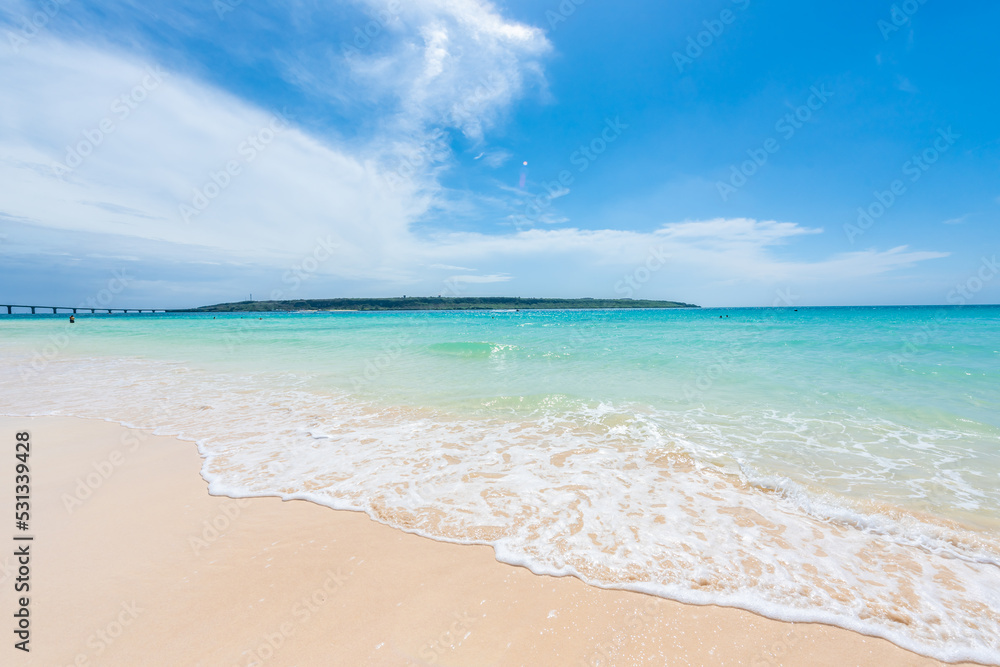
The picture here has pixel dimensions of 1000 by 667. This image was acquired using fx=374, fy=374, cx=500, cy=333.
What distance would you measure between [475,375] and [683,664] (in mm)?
9379

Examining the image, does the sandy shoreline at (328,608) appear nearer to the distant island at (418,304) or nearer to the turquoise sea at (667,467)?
the turquoise sea at (667,467)

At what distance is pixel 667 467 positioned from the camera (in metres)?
5.11

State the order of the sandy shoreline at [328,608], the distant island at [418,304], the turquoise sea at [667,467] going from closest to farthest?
the sandy shoreline at [328,608] → the turquoise sea at [667,467] → the distant island at [418,304]

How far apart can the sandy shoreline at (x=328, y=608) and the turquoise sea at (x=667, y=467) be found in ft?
0.79

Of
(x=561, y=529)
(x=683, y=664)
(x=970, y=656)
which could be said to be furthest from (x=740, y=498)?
(x=683, y=664)

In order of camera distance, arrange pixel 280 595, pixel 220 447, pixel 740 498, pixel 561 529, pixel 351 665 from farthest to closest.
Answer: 1. pixel 220 447
2. pixel 740 498
3. pixel 561 529
4. pixel 280 595
5. pixel 351 665

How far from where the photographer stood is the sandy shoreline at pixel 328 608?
235 cm

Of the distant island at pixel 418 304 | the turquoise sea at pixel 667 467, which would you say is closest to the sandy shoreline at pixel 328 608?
the turquoise sea at pixel 667 467

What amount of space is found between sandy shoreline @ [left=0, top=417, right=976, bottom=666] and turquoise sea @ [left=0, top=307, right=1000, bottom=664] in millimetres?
241

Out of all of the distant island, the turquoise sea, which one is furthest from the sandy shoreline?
the distant island

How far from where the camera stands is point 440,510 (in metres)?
4.00

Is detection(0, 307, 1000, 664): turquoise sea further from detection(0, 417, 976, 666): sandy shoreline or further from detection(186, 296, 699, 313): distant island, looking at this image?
detection(186, 296, 699, 313): distant island

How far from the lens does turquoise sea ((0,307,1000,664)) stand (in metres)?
3.03

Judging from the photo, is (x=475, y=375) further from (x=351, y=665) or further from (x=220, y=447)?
(x=351, y=665)
